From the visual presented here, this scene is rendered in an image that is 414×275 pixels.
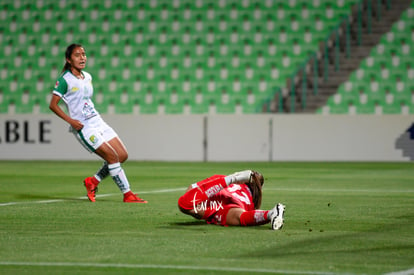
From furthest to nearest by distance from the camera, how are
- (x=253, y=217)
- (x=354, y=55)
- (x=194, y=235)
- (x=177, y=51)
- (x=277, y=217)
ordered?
(x=177, y=51) → (x=354, y=55) → (x=253, y=217) → (x=277, y=217) → (x=194, y=235)

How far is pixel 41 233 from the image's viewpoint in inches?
289

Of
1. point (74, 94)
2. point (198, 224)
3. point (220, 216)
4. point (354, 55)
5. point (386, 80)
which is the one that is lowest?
point (198, 224)

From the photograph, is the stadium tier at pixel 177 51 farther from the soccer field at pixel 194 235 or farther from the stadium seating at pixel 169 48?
the soccer field at pixel 194 235

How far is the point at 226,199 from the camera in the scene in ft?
25.6

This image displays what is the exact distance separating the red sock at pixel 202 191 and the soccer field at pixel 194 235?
23 centimetres

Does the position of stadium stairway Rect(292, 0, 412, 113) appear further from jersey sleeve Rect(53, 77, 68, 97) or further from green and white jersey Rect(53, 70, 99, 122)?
jersey sleeve Rect(53, 77, 68, 97)

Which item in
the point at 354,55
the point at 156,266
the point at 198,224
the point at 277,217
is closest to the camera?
the point at 156,266

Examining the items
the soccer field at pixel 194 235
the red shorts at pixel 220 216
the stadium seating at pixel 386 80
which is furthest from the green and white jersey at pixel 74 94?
the stadium seating at pixel 386 80

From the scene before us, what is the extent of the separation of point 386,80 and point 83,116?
1677 cm

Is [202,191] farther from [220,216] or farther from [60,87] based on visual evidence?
[60,87]

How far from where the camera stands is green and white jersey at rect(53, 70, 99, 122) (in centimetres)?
1077

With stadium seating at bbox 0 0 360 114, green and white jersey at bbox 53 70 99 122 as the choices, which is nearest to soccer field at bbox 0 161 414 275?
green and white jersey at bbox 53 70 99 122

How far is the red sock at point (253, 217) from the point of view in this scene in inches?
292

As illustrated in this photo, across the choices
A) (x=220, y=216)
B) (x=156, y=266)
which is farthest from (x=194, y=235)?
(x=156, y=266)
